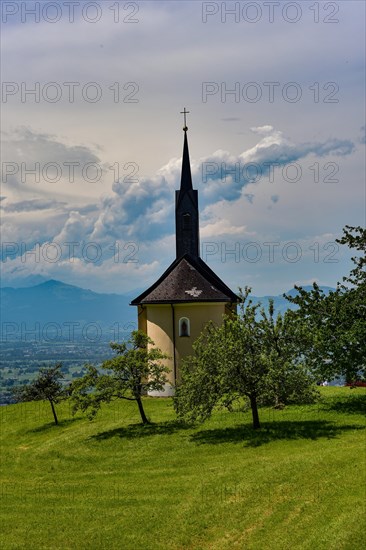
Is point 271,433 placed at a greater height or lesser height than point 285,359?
lesser

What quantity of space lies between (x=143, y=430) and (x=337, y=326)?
1330 centimetres

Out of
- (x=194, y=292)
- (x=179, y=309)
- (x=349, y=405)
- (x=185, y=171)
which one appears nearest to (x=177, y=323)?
(x=179, y=309)

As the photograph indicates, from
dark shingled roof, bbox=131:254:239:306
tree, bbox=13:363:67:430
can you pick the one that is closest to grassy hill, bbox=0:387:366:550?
tree, bbox=13:363:67:430

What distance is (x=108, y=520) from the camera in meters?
22.5

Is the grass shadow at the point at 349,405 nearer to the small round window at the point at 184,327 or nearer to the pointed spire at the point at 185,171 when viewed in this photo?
the small round window at the point at 184,327

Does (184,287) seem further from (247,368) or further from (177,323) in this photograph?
(247,368)

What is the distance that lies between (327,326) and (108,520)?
17.4 m

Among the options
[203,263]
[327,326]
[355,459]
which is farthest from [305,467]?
[203,263]

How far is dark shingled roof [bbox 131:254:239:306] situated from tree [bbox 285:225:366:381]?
13.6 metres

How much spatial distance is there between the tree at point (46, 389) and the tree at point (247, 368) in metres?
14.6

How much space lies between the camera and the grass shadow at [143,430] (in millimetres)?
35281

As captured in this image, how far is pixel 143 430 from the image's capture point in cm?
3616

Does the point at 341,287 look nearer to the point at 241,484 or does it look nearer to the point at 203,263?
the point at 241,484

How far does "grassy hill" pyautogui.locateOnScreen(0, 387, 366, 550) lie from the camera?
20.4 meters
